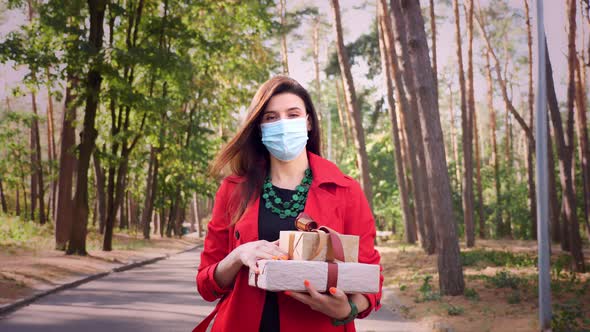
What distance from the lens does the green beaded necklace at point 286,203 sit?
9.93 ft

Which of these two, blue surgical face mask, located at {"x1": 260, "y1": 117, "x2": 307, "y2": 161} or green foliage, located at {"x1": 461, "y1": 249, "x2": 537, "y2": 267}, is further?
green foliage, located at {"x1": 461, "y1": 249, "x2": 537, "y2": 267}

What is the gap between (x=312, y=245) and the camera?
2.55 meters

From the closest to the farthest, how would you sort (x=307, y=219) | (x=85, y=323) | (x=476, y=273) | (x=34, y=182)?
(x=307, y=219) → (x=85, y=323) → (x=476, y=273) → (x=34, y=182)

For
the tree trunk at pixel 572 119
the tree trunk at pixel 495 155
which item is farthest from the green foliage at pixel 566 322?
the tree trunk at pixel 495 155

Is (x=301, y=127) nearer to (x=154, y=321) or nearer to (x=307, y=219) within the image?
(x=307, y=219)

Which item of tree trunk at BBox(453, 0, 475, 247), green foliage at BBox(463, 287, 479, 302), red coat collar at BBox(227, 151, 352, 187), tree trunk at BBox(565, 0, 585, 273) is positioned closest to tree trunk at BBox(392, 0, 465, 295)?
green foliage at BBox(463, 287, 479, 302)

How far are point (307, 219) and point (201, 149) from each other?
129 ft

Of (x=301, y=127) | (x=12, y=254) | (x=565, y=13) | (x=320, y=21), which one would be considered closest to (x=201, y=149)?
(x=320, y=21)

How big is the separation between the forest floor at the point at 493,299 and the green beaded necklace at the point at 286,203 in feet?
23.6

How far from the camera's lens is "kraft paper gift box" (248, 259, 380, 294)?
2494 mm

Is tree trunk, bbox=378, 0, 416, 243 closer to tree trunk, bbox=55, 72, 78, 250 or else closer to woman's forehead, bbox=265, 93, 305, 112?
tree trunk, bbox=55, 72, 78, 250

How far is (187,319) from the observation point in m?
10.4

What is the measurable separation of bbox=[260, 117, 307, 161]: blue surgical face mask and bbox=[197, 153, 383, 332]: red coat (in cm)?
13

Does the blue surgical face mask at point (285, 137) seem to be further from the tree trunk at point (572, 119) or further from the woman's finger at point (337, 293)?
the tree trunk at point (572, 119)
